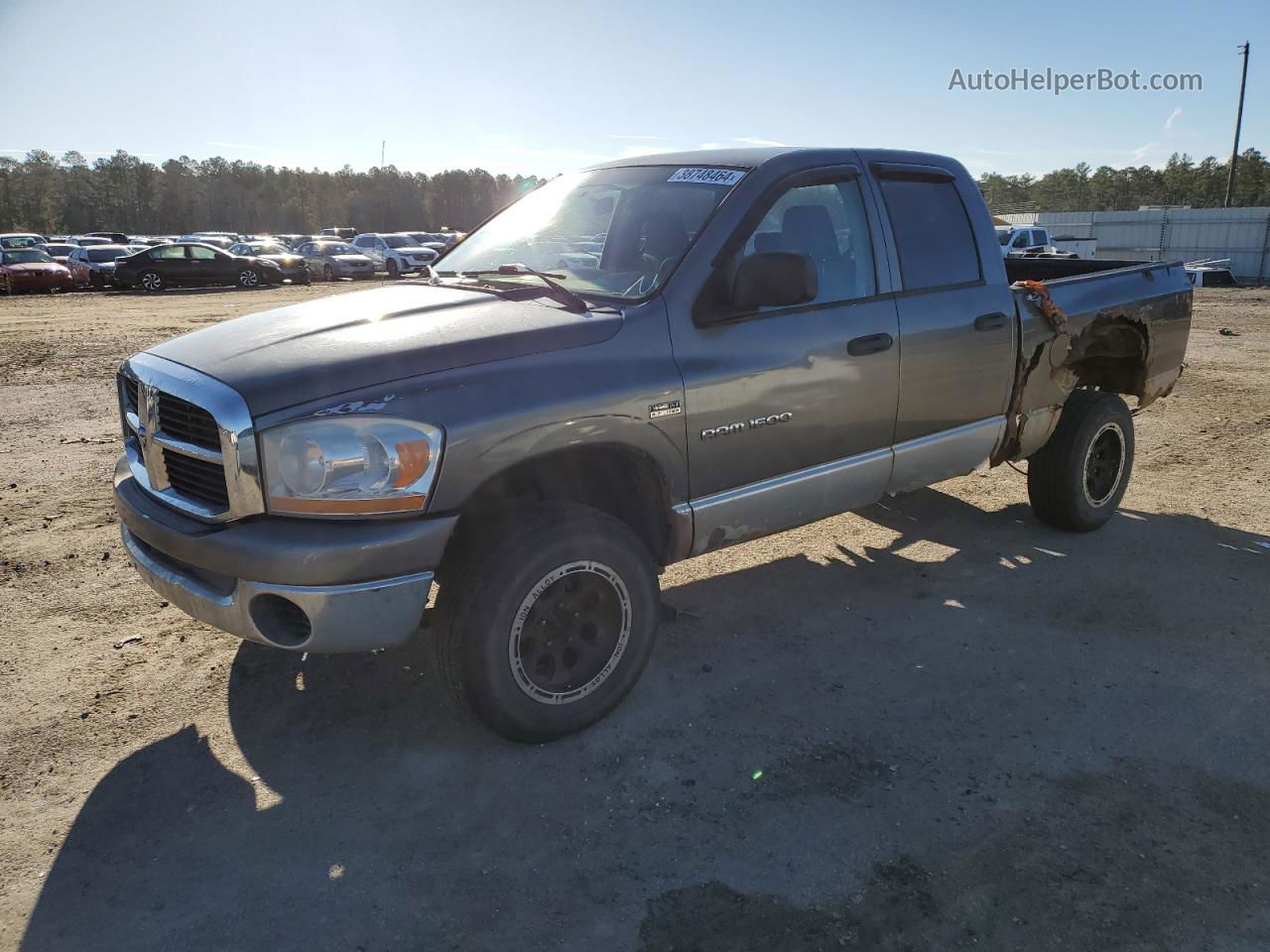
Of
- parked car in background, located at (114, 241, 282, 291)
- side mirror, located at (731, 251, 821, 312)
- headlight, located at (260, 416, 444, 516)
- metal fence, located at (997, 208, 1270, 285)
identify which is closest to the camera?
headlight, located at (260, 416, 444, 516)

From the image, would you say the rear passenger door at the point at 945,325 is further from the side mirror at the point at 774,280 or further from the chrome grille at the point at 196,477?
the chrome grille at the point at 196,477

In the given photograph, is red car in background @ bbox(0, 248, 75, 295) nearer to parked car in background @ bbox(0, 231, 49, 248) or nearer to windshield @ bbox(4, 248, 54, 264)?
windshield @ bbox(4, 248, 54, 264)

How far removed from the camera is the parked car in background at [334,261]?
1231 inches

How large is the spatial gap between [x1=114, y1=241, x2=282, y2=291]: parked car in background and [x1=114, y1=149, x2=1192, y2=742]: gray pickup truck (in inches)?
995

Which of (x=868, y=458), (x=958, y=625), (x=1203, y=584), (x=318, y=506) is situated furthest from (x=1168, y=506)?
(x=318, y=506)

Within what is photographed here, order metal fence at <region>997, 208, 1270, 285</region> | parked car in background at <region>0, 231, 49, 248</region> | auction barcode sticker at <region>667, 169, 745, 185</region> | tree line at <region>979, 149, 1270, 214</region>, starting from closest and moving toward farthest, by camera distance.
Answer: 1. auction barcode sticker at <region>667, 169, 745, 185</region>
2. parked car in background at <region>0, 231, 49, 248</region>
3. metal fence at <region>997, 208, 1270, 285</region>
4. tree line at <region>979, 149, 1270, 214</region>

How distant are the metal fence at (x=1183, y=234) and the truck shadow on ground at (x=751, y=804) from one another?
113ft

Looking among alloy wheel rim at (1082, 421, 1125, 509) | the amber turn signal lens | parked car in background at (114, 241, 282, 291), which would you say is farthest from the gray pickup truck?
parked car in background at (114, 241, 282, 291)

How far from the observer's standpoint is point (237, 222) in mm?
104625

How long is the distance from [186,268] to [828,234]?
87.6 feet

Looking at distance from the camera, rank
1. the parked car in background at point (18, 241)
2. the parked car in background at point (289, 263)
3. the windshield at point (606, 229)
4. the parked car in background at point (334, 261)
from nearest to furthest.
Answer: the windshield at point (606, 229), the parked car in background at point (289, 263), the parked car in background at point (18, 241), the parked car in background at point (334, 261)

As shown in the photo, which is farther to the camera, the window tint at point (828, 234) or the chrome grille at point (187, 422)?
the window tint at point (828, 234)

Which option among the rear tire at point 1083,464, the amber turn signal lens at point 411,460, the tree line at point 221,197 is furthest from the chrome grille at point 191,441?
the tree line at point 221,197

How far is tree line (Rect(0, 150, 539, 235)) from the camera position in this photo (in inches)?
3501
